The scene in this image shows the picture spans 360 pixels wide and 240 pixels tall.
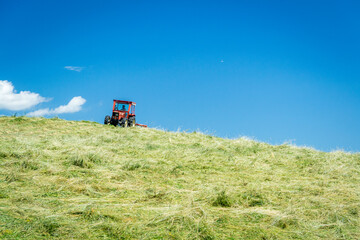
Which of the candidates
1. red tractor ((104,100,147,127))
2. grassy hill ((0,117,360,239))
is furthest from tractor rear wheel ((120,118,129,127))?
grassy hill ((0,117,360,239))

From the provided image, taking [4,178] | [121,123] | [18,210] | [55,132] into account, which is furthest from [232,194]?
[121,123]

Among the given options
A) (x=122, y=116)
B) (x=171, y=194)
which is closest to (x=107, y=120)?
(x=122, y=116)

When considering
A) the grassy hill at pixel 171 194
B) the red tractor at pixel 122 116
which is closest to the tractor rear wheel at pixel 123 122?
the red tractor at pixel 122 116

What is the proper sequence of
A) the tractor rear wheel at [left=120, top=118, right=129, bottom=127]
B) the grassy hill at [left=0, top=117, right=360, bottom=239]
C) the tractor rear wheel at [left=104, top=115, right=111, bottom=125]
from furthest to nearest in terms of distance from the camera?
the tractor rear wheel at [left=104, top=115, right=111, bottom=125] < the tractor rear wheel at [left=120, top=118, right=129, bottom=127] < the grassy hill at [left=0, top=117, right=360, bottom=239]

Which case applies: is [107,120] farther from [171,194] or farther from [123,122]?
[171,194]

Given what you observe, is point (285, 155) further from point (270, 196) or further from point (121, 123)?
point (121, 123)

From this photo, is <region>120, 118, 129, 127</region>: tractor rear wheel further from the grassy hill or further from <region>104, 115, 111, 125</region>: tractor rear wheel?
the grassy hill

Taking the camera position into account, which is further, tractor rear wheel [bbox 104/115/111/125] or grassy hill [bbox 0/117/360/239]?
tractor rear wheel [bbox 104/115/111/125]

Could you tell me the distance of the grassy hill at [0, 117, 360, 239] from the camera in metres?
3.31

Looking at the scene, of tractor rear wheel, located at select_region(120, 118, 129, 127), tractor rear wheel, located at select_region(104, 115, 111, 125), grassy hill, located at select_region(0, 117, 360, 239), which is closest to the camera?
grassy hill, located at select_region(0, 117, 360, 239)

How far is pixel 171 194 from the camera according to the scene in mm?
4773

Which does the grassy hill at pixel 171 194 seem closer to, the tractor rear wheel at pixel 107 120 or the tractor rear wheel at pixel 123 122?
the tractor rear wheel at pixel 123 122

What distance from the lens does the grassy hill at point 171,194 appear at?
3.31 m

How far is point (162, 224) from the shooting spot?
340 centimetres
